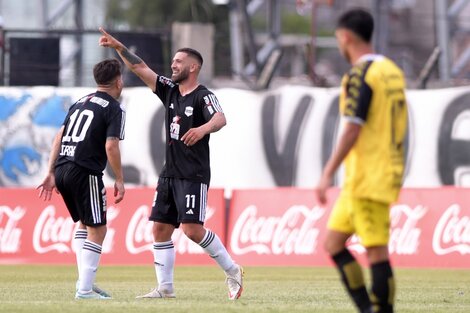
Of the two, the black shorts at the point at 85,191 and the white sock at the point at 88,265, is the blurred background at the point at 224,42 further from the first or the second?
the white sock at the point at 88,265

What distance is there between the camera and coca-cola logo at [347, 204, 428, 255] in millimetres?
19625

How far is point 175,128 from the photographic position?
12172mm

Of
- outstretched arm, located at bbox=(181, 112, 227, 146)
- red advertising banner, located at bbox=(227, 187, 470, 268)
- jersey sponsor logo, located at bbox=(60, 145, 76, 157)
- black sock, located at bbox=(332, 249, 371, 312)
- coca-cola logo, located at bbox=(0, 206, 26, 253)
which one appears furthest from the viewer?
coca-cola logo, located at bbox=(0, 206, 26, 253)

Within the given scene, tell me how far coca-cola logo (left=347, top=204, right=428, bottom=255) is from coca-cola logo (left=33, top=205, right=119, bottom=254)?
3.94m

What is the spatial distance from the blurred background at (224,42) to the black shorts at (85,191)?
12.5 metres

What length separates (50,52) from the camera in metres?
25.9

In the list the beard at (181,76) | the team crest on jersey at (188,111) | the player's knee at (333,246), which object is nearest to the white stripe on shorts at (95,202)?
the team crest on jersey at (188,111)

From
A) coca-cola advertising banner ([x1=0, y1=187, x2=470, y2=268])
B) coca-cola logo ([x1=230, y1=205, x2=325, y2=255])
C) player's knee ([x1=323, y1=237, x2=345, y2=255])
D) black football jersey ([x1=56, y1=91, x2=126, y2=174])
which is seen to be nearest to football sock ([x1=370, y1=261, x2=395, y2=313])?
player's knee ([x1=323, y1=237, x2=345, y2=255])

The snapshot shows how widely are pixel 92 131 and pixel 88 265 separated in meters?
1.26

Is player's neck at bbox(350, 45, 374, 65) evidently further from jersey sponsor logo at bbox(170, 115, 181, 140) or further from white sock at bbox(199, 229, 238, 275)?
white sock at bbox(199, 229, 238, 275)

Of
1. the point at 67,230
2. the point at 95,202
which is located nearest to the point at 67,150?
the point at 95,202

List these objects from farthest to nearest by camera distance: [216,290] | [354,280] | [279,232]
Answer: [279,232]
[216,290]
[354,280]

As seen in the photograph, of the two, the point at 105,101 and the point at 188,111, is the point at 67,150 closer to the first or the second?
the point at 105,101

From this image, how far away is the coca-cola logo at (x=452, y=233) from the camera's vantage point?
63.2 feet
